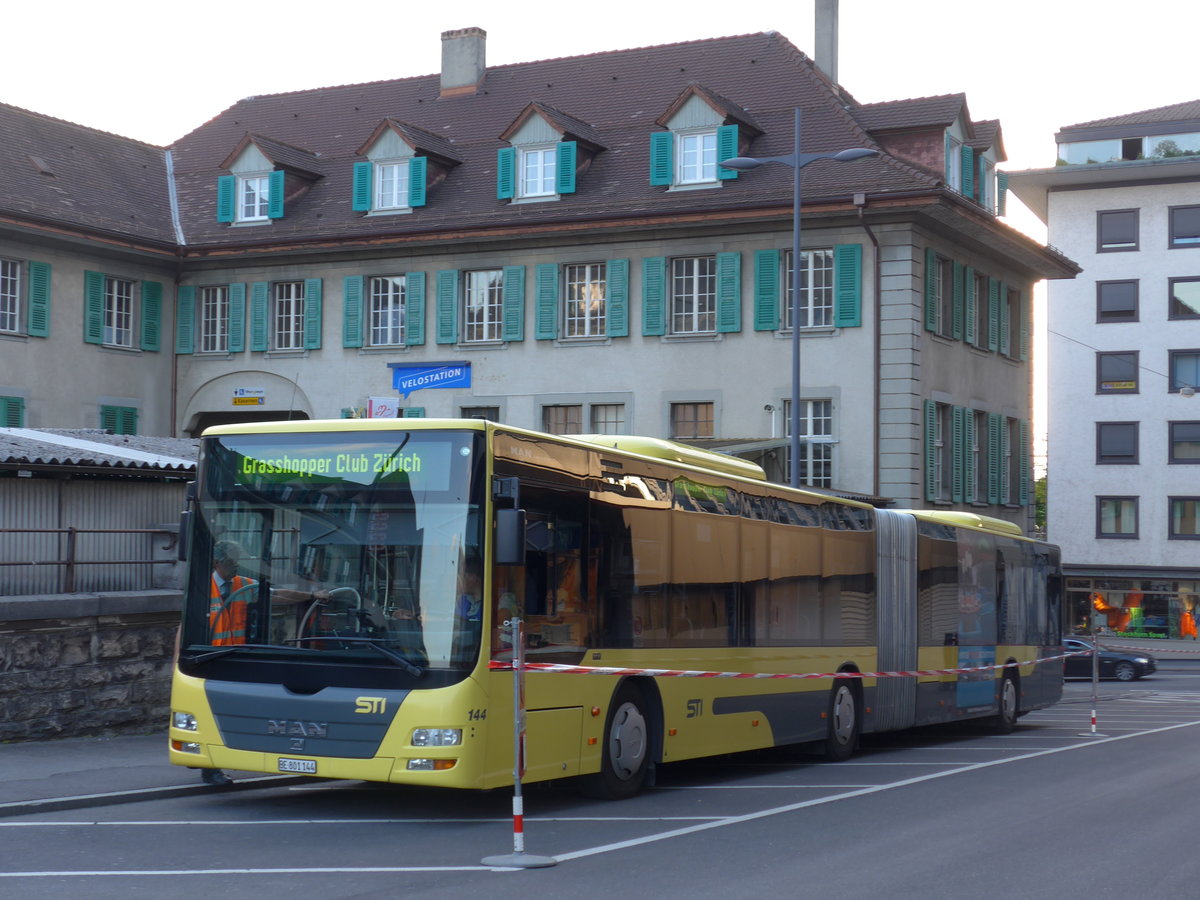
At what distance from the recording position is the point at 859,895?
9023 mm

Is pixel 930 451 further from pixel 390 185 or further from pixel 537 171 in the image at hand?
pixel 390 185

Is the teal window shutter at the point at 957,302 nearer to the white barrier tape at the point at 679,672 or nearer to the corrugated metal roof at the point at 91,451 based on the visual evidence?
the white barrier tape at the point at 679,672

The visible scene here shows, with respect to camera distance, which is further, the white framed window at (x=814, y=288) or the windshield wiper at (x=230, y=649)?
the white framed window at (x=814, y=288)

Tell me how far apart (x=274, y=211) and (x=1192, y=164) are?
37.5 meters

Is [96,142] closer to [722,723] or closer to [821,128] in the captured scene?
[821,128]

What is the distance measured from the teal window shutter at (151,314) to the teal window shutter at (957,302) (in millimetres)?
18001

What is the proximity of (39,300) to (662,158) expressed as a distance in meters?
13.5

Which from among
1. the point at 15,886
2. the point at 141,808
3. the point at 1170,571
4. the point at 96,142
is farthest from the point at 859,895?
the point at 1170,571

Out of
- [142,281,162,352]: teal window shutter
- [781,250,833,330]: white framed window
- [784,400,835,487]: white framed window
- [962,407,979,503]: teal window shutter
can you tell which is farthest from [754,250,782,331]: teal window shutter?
[142,281,162,352]: teal window shutter

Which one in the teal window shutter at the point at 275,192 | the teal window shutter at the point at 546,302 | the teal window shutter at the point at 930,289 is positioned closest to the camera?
the teal window shutter at the point at 930,289

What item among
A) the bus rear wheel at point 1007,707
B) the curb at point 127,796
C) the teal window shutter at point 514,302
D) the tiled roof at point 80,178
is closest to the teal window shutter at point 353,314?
the teal window shutter at point 514,302

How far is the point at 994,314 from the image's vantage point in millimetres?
39531

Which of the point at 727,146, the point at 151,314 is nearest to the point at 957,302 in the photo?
the point at 727,146

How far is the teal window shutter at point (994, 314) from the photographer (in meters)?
39.3
